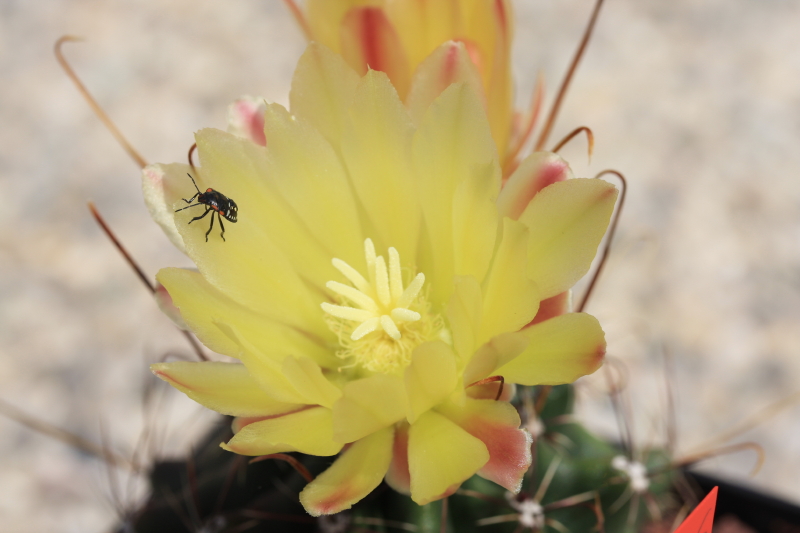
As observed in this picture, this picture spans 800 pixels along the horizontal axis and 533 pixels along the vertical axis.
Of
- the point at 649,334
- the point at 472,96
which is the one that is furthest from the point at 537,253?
the point at 649,334

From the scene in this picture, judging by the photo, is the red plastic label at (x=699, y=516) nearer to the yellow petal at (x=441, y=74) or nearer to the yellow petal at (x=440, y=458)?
the yellow petal at (x=440, y=458)

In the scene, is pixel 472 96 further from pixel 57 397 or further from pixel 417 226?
pixel 57 397

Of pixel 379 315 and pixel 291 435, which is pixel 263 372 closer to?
pixel 291 435

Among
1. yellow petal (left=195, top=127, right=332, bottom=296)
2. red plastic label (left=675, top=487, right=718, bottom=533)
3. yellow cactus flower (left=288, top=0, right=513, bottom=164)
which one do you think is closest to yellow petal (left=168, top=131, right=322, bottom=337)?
yellow petal (left=195, top=127, right=332, bottom=296)

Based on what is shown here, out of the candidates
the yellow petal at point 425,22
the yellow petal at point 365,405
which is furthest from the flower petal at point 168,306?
the yellow petal at point 425,22

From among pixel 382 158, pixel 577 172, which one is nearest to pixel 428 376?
pixel 382 158

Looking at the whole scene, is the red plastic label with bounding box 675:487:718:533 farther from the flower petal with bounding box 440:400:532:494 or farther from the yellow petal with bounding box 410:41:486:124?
the yellow petal with bounding box 410:41:486:124
